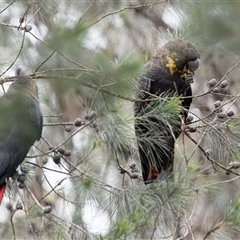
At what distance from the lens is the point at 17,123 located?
248 centimetres

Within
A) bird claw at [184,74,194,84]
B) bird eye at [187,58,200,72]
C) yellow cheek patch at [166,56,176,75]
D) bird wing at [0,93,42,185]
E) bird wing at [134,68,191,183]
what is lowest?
bird wing at [0,93,42,185]

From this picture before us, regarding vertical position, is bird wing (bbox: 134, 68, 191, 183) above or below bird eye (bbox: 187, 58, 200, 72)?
below

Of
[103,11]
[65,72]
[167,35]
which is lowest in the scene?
[65,72]

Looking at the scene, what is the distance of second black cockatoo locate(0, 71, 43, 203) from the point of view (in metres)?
2.40

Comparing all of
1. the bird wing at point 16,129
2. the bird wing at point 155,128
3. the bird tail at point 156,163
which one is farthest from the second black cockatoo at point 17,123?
the bird tail at point 156,163

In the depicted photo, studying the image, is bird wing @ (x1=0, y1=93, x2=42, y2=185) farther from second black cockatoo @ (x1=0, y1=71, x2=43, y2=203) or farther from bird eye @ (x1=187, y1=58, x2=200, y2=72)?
bird eye @ (x1=187, y1=58, x2=200, y2=72)

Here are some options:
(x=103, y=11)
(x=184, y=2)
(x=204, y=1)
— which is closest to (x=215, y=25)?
(x=204, y=1)

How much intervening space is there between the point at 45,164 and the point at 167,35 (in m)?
1.04

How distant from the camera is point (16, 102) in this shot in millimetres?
2521

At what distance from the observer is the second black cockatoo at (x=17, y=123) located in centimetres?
240

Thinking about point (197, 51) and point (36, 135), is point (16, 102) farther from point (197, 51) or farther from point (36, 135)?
point (197, 51)

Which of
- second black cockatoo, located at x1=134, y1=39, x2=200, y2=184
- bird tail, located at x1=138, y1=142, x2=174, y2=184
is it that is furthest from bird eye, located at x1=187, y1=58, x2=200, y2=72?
bird tail, located at x1=138, y1=142, x2=174, y2=184

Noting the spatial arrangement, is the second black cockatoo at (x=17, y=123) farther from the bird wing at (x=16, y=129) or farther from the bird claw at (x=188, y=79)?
the bird claw at (x=188, y=79)

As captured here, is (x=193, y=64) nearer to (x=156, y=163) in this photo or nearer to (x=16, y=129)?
(x=156, y=163)
